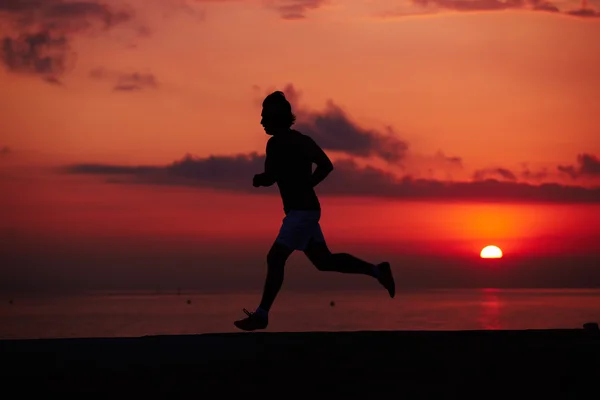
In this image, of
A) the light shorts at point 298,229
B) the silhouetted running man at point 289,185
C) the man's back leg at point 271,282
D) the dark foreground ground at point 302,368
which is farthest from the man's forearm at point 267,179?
the dark foreground ground at point 302,368

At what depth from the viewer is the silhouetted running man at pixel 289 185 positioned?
1010 centimetres

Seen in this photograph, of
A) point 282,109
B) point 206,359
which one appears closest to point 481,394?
point 206,359

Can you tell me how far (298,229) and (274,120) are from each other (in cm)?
110

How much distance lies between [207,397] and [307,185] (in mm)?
4098

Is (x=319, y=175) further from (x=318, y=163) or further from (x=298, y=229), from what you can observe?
(x=298, y=229)

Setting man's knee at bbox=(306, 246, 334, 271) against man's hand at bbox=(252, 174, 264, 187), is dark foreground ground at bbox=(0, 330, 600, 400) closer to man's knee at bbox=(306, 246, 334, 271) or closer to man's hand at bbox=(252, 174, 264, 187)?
man's knee at bbox=(306, 246, 334, 271)

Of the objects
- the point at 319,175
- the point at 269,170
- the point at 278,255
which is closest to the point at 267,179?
the point at 269,170

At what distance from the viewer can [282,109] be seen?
34.1 feet

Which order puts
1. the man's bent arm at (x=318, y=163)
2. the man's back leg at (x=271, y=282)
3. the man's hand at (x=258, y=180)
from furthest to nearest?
the man's bent arm at (x=318, y=163) < the man's hand at (x=258, y=180) < the man's back leg at (x=271, y=282)

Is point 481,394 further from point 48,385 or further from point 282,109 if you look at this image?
point 282,109

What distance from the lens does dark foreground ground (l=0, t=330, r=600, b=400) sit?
22.0 feet

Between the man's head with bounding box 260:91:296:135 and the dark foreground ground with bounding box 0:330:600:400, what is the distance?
7.34ft

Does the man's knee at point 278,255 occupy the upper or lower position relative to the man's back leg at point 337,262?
lower

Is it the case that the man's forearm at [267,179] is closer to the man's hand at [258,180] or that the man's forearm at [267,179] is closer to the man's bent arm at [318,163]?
the man's hand at [258,180]
